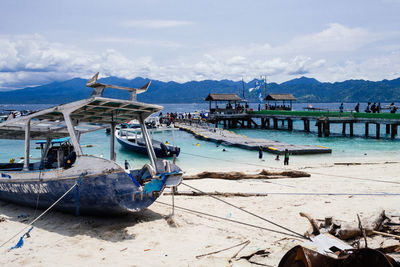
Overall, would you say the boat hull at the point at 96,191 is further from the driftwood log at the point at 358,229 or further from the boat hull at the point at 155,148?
the boat hull at the point at 155,148

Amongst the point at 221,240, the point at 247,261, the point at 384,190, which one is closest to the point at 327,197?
the point at 384,190

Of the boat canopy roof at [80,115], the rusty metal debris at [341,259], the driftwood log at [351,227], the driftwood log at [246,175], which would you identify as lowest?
the driftwood log at [246,175]

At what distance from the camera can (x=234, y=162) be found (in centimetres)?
2417

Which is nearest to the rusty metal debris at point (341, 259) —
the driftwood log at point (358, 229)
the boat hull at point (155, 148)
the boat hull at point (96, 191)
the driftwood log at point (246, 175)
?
the driftwood log at point (358, 229)

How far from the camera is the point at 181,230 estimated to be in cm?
840

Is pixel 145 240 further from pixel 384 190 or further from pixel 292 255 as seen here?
pixel 384 190

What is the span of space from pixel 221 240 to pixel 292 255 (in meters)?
3.12

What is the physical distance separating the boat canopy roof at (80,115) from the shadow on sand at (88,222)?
277cm

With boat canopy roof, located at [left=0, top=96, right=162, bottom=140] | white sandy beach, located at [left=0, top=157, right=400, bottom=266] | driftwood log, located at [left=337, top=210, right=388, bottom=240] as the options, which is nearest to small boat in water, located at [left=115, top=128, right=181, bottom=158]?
boat canopy roof, located at [left=0, top=96, right=162, bottom=140]

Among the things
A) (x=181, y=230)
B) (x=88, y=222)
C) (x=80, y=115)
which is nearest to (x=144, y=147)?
(x=80, y=115)

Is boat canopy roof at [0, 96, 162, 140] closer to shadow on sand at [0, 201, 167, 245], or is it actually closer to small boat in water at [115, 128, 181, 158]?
shadow on sand at [0, 201, 167, 245]

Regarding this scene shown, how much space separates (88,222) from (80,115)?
3.07m

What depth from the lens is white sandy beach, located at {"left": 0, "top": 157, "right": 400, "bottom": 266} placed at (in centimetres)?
680

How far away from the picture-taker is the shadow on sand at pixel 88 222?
8.19 meters
